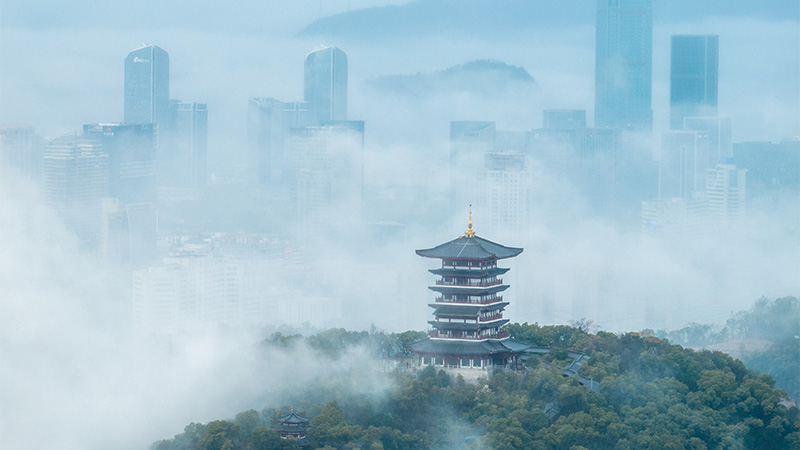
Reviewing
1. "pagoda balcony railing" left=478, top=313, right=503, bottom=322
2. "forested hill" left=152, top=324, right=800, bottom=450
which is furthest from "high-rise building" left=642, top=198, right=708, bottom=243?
"pagoda balcony railing" left=478, top=313, right=503, bottom=322

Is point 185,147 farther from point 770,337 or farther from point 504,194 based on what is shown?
point 770,337

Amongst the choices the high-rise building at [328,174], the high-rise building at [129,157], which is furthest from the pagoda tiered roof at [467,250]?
the high-rise building at [328,174]

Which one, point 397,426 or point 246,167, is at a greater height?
point 246,167

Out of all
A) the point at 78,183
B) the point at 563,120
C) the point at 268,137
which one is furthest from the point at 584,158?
the point at 78,183

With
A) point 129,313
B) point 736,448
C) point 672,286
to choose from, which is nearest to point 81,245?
point 129,313

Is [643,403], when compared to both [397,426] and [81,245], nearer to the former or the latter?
[397,426]

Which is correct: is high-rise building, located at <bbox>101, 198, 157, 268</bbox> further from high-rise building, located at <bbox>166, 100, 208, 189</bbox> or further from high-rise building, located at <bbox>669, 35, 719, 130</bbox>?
high-rise building, located at <bbox>669, 35, 719, 130</bbox>

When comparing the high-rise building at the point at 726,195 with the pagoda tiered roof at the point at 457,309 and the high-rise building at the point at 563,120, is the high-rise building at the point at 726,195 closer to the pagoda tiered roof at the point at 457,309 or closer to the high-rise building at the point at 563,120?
the high-rise building at the point at 563,120

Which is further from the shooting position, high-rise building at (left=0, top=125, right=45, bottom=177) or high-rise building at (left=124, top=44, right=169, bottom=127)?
high-rise building at (left=124, top=44, right=169, bottom=127)
